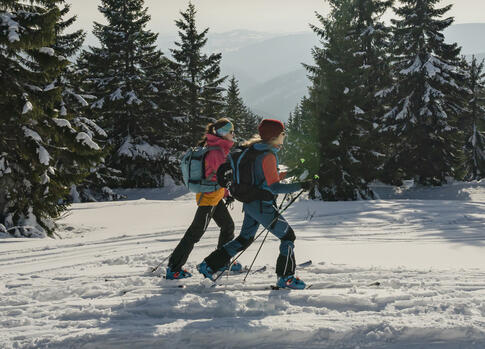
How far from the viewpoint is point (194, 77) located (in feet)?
94.7

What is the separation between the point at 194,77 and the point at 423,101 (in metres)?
16.5

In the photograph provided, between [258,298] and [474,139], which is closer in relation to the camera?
[258,298]

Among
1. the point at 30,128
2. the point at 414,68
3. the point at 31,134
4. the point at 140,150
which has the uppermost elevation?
the point at 414,68

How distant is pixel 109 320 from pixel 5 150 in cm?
829

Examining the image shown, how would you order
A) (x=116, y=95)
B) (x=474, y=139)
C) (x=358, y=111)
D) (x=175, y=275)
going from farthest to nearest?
(x=474, y=139)
(x=116, y=95)
(x=358, y=111)
(x=175, y=275)

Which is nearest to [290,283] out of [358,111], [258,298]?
[258,298]

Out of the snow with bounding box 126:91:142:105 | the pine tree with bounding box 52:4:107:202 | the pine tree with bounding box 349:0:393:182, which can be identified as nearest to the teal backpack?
the pine tree with bounding box 52:4:107:202

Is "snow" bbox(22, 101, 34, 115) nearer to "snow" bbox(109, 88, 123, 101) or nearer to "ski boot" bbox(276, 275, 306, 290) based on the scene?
"ski boot" bbox(276, 275, 306, 290)

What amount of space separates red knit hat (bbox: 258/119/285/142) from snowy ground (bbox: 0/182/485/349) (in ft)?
5.85

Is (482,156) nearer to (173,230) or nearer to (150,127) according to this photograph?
(150,127)

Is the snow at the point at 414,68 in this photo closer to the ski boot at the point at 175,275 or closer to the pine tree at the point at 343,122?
the pine tree at the point at 343,122

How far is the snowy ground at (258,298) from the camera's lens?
3102 mm

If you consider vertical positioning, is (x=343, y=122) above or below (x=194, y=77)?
below

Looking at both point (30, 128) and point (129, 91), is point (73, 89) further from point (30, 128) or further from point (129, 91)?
point (30, 128)
